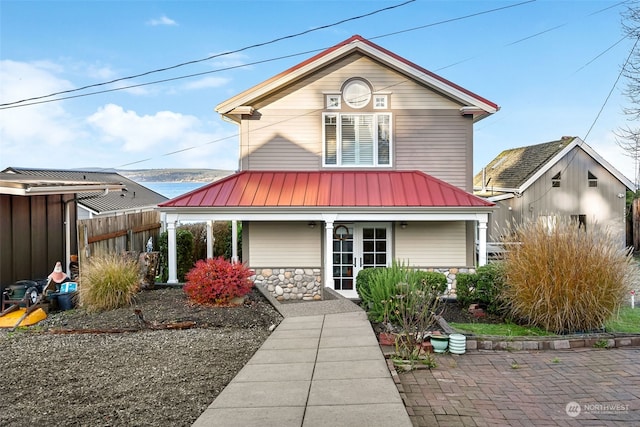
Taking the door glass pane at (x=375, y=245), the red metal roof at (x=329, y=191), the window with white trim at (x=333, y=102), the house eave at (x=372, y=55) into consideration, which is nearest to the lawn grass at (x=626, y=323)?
the red metal roof at (x=329, y=191)

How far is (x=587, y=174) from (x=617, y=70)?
27.8 ft

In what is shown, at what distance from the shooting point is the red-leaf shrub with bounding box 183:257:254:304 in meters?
9.04

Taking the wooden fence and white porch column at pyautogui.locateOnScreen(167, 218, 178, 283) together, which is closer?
the wooden fence

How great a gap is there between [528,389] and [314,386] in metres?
2.41

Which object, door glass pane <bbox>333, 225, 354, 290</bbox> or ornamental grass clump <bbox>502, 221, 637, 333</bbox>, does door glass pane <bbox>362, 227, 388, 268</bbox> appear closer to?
A: door glass pane <bbox>333, 225, 354, 290</bbox>

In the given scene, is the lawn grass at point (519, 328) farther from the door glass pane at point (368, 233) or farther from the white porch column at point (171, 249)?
the white porch column at point (171, 249)

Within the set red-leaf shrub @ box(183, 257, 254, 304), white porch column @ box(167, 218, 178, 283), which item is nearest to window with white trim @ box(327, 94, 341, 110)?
white porch column @ box(167, 218, 178, 283)

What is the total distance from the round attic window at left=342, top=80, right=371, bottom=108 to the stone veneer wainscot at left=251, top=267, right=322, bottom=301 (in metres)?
4.57

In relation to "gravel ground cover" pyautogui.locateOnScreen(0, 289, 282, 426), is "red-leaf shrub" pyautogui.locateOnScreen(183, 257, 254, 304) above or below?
above

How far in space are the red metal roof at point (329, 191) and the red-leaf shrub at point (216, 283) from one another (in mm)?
2860

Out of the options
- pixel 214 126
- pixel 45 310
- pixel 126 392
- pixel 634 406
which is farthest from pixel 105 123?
pixel 634 406

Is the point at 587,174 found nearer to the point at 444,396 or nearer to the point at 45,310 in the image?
the point at 444,396

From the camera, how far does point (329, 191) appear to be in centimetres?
1241

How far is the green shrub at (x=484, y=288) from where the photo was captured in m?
9.11
